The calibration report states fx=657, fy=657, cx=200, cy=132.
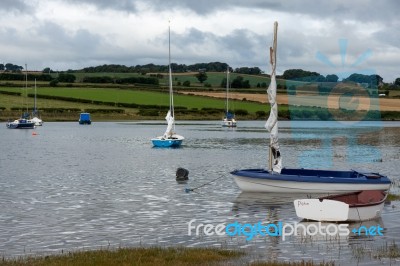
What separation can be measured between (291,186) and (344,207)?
28.1ft

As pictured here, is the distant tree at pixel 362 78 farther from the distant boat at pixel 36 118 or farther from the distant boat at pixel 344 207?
the distant boat at pixel 36 118

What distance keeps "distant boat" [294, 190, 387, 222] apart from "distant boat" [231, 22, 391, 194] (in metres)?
3.26

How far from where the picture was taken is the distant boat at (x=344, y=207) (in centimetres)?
2600

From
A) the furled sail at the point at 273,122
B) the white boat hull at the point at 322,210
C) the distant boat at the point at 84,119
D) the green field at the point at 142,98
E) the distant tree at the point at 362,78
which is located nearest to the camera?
the white boat hull at the point at 322,210

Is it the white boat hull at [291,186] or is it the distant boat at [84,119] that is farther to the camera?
the distant boat at [84,119]

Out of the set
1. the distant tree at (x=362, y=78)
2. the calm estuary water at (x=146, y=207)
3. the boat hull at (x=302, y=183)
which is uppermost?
the distant tree at (x=362, y=78)

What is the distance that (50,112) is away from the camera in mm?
178000

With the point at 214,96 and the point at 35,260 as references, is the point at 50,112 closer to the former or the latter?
the point at 214,96

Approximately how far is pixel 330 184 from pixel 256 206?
3917 millimetres

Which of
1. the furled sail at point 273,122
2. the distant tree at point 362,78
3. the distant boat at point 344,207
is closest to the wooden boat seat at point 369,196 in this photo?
the distant boat at point 344,207

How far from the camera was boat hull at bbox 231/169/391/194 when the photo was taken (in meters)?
31.8

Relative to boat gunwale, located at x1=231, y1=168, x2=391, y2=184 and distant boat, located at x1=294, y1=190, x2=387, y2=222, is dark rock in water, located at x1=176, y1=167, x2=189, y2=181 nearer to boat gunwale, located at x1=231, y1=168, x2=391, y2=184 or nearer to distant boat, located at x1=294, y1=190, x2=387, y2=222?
boat gunwale, located at x1=231, y1=168, x2=391, y2=184

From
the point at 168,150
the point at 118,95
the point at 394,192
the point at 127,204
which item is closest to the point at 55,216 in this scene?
the point at 127,204

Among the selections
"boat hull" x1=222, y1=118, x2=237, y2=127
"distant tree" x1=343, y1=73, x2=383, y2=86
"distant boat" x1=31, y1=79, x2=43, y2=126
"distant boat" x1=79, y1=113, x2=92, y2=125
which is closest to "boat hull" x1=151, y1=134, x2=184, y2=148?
"distant tree" x1=343, y1=73, x2=383, y2=86
